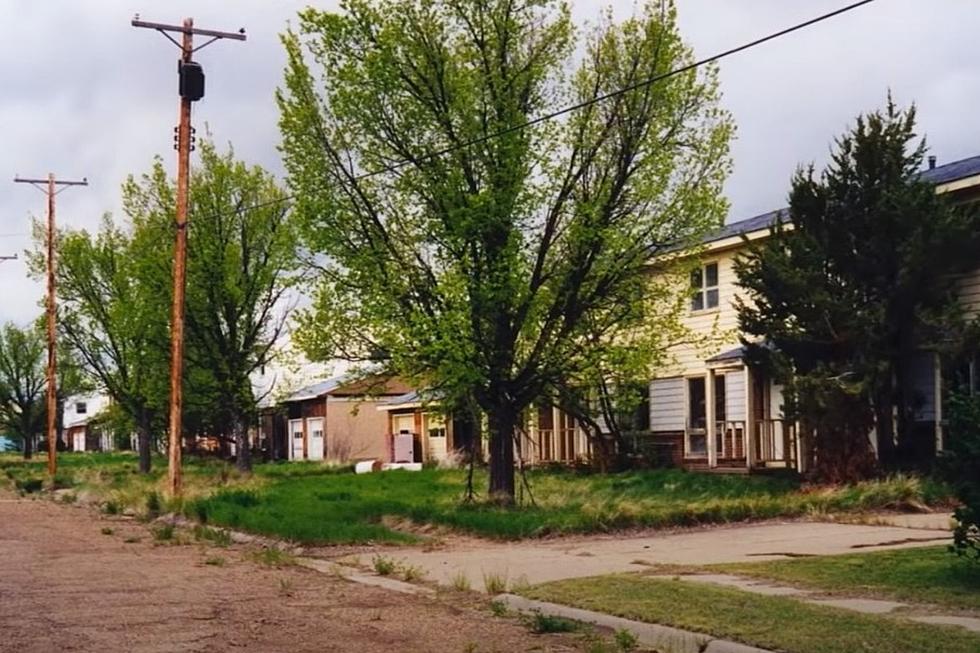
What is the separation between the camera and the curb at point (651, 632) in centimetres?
968

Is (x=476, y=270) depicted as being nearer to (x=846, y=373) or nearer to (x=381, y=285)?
(x=381, y=285)

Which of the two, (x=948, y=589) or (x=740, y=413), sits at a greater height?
(x=740, y=413)

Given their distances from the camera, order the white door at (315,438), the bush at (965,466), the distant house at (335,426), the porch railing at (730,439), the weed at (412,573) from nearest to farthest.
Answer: the bush at (965,466), the weed at (412,573), the porch railing at (730,439), the distant house at (335,426), the white door at (315,438)

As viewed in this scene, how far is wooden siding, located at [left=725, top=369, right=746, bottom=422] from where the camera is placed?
99.5ft

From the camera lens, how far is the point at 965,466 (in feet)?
39.1

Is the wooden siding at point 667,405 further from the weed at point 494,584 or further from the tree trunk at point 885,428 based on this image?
the weed at point 494,584

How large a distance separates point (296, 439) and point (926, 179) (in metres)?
40.6

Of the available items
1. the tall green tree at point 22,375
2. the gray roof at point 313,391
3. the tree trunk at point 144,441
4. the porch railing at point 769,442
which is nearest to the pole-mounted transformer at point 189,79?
the porch railing at point 769,442

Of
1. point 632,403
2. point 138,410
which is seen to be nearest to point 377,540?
point 632,403

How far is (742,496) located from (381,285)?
7.50 m

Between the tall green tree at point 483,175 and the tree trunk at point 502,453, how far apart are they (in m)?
0.87

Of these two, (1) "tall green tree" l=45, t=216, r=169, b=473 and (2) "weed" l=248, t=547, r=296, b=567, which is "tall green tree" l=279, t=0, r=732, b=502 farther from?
(1) "tall green tree" l=45, t=216, r=169, b=473

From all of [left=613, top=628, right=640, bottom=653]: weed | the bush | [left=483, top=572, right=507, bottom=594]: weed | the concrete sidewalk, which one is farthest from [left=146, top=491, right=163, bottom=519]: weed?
the bush

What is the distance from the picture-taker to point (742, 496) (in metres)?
23.6
